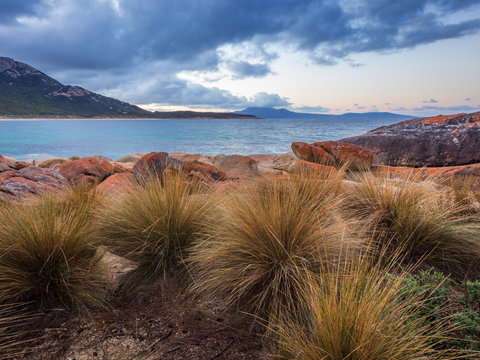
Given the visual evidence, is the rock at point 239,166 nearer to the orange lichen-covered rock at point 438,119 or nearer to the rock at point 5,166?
the rock at point 5,166

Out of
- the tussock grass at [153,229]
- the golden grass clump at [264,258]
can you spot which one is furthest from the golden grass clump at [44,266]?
the golden grass clump at [264,258]

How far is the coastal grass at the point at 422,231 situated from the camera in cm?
273

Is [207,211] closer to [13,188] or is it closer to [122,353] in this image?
[122,353]

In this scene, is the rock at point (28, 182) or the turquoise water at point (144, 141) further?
the turquoise water at point (144, 141)

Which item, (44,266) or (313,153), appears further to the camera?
(313,153)

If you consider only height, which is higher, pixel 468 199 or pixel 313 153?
pixel 313 153

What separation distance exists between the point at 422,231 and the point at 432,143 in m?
6.09

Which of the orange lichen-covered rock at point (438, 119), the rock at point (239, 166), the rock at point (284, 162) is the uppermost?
the orange lichen-covered rock at point (438, 119)

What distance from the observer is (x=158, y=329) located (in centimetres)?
189

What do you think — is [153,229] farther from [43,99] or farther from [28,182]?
[43,99]

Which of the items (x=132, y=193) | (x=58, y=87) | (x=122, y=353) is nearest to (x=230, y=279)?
(x=122, y=353)

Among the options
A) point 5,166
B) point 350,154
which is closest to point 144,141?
point 5,166

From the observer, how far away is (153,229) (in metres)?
2.58

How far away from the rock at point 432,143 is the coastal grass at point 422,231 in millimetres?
5049
